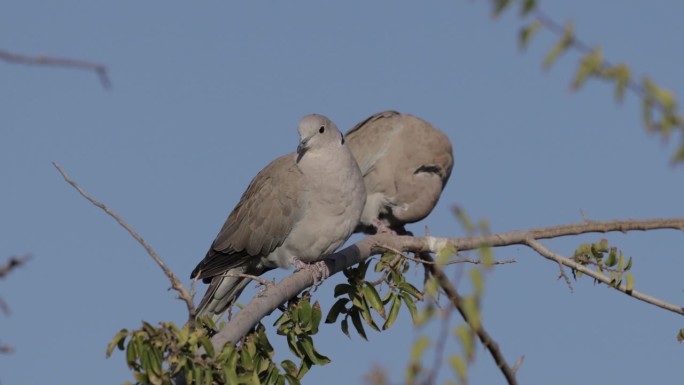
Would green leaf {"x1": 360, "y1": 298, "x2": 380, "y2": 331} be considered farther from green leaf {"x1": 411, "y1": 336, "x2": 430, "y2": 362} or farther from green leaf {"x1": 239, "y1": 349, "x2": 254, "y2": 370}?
green leaf {"x1": 411, "y1": 336, "x2": 430, "y2": 362}

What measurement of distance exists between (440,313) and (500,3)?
22.1 inches

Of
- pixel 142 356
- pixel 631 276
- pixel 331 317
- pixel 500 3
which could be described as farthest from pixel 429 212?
pixel 500 3

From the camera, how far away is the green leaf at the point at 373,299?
18.3 ft

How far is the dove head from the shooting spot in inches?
257

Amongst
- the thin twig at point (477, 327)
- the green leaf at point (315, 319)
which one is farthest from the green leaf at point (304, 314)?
the thin twig at point (477, 327)

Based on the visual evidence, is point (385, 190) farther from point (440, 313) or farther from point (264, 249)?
point (440, 313)

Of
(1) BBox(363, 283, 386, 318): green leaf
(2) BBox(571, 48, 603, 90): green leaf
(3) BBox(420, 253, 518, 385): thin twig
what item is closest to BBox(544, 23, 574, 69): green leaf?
(2) BBox(571, 48, 603, 90): green leaf

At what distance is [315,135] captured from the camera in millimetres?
6535

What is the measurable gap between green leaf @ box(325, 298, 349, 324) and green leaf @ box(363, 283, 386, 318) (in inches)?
4.6

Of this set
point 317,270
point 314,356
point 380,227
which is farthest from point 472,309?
point 380,227

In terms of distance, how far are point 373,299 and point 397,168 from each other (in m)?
3.91

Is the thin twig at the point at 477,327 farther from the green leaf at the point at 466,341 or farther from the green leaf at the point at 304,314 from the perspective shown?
the green leaf at the point at 304,314

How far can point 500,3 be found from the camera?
1.85 metres

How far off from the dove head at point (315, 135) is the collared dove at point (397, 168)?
8.67ft
